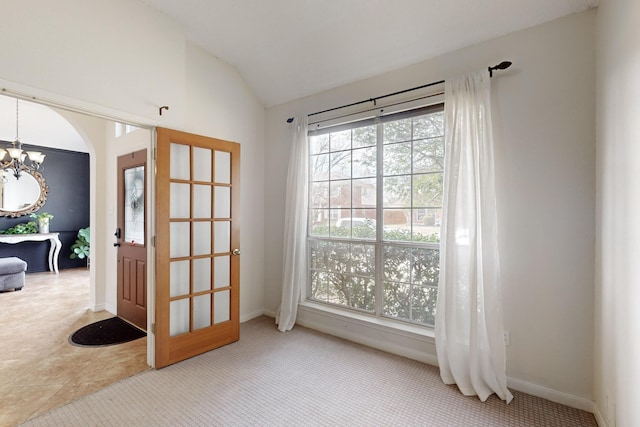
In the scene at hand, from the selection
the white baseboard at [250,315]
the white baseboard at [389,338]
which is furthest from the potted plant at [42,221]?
the white baseboard at [389,338]

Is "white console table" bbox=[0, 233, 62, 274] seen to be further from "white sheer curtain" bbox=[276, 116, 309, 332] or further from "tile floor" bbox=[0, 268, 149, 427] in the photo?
"white sheer curtain" bbox=[276, 116, 309, 332]

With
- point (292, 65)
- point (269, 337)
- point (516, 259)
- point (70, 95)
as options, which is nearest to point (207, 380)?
point (269, 337)

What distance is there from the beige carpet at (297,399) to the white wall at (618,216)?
0.52 metres

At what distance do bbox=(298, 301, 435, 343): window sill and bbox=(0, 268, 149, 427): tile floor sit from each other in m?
1.75

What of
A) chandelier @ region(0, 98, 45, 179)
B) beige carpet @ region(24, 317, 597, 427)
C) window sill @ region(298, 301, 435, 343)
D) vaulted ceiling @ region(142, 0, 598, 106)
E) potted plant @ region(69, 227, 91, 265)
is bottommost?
beige carpet @ region(24, 317, 597, 427)

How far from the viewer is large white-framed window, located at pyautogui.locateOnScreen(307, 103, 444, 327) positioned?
107 inches

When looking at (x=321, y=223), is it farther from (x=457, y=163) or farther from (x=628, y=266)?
(x=628, y=266)

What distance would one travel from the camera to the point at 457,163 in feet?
7.76

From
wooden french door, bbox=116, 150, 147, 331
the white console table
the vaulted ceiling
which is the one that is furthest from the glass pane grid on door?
the white console table

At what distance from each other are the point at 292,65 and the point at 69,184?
21.9ft

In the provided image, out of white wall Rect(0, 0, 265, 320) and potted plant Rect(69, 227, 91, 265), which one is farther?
potted plant Rect(69, 227, 91, 265)

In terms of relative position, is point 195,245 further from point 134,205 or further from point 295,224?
point 134,205

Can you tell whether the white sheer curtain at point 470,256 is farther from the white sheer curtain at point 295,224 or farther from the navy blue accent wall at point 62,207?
the navy blue accent wall at point 62,207

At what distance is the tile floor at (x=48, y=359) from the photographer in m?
2.12
